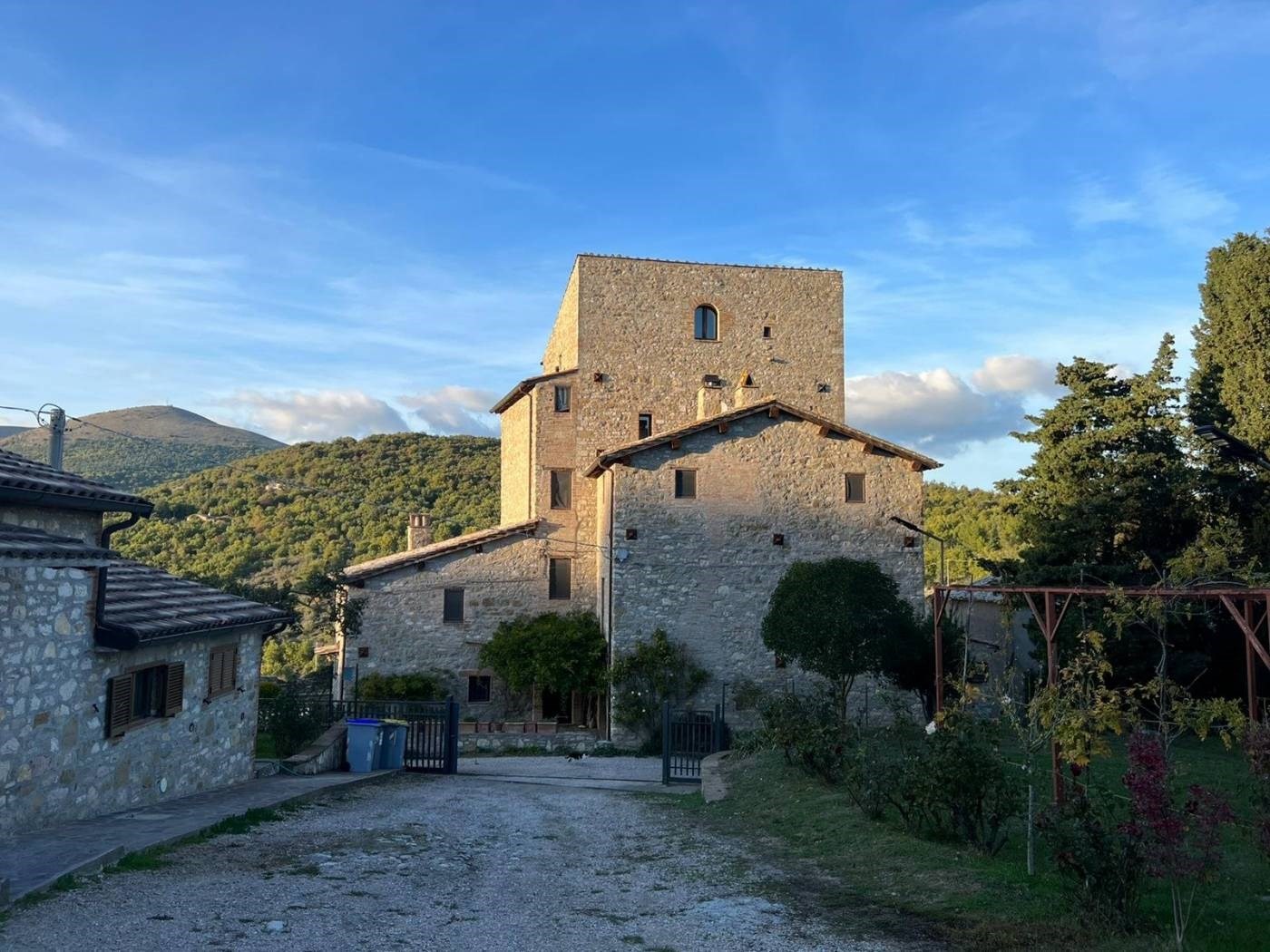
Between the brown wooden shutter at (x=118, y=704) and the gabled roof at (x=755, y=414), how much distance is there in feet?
47.5

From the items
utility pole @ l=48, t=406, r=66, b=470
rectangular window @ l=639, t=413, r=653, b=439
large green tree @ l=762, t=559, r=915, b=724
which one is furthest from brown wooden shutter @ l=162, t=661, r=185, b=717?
rectangular window @ l=639, t=413, r=653, b=439

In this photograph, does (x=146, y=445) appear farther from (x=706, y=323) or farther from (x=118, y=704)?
(x=118, y=704)

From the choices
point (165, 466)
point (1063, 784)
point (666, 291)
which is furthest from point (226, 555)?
point (1063, 784)

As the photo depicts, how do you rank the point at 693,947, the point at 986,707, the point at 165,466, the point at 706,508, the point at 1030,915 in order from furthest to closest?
1. the point at 165,466
2. the point at 986,707
3. the point at 706,508
4. the point at 1030,915
5. the point at 693,947

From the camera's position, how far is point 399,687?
2566 centimetres

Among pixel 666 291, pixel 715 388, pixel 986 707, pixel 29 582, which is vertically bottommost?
pixel 986 707

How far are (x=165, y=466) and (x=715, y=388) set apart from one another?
1801 inches

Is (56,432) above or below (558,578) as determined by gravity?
above

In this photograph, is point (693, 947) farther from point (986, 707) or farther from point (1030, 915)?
point (986, 707)

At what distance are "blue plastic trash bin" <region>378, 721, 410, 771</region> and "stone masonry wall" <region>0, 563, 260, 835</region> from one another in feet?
15.6

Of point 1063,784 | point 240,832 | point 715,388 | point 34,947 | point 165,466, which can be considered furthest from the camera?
point 165,466

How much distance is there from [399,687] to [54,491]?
17.1 metres

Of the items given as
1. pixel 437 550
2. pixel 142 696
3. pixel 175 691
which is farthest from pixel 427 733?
pixel 437 550

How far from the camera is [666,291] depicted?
99.5 feet
